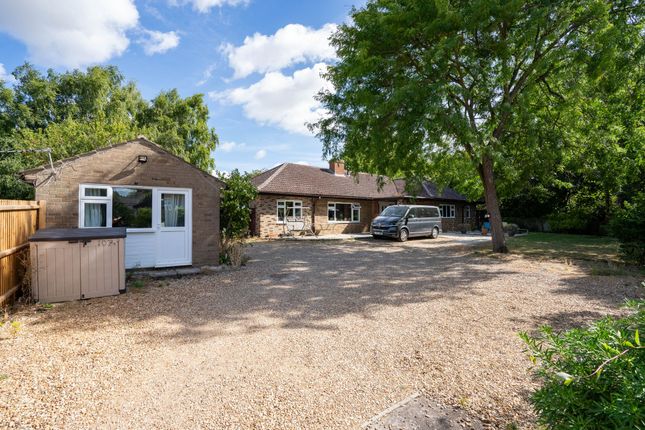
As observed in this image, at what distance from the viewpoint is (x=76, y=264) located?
654 cm

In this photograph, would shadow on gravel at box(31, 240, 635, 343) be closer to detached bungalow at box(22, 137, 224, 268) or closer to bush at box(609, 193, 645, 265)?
detached bungalow at box(22, 137, 224, 268)

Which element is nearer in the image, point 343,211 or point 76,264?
point 76,264

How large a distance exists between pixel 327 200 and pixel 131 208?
15732 millimetres

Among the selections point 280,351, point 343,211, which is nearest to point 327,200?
point 343,211

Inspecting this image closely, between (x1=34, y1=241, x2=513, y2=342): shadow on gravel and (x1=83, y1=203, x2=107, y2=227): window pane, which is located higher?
(x1=83, y1=203, x2=107, y2=227): window pane

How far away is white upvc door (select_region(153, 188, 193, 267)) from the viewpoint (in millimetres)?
9102

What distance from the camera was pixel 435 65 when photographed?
10.9m

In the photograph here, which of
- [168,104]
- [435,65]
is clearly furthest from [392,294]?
[168,104]

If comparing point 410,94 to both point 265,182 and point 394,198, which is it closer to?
point 265,182

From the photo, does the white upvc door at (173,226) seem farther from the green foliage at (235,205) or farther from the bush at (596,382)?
the bush at (596,382)

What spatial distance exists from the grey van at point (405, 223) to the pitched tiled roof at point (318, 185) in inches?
71.6

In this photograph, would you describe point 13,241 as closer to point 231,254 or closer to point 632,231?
point 231,254

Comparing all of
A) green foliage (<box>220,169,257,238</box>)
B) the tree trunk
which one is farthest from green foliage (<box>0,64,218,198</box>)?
the tree trunk

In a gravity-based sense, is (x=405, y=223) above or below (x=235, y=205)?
below
